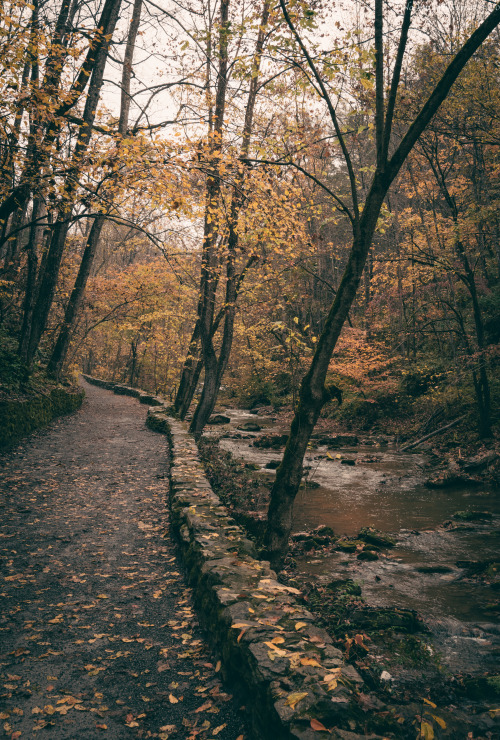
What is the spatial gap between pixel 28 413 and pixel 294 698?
914 cm

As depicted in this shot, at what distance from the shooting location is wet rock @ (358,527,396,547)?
21.6ft

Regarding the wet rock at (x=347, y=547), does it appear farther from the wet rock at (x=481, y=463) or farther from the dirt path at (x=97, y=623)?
the wet rock at (x=481, y=463)

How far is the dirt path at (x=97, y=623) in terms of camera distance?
2486 mm

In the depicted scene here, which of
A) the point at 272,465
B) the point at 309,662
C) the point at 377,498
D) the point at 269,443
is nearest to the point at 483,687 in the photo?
the point at 309,662

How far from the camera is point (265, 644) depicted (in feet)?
8.20

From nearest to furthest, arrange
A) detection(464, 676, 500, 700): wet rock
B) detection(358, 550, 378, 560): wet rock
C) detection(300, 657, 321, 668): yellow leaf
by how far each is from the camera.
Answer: detection(300, 657, 321, 668): yellow leaf < detection(464, 676, 500, 700): wet rock < detection(358, 550, 378, 560): wet rock

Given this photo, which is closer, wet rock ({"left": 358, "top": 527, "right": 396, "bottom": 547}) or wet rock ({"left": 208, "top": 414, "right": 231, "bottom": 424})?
wet rock ({"left": 358, "top": 527, "right": 396, "bottom": 547})

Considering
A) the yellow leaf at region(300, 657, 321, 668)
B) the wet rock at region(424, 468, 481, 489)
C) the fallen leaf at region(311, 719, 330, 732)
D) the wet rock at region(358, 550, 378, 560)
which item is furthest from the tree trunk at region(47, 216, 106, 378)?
the fallen leaf at region(311, 719, 330, 732)

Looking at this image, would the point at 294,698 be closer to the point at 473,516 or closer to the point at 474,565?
the point at 474,565

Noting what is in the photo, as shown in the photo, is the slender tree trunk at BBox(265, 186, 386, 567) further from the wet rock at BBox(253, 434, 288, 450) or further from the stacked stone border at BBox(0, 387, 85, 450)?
the wet rock at BBox(253, 434, 288, 450)

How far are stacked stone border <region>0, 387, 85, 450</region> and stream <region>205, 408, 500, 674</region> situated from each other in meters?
5.17

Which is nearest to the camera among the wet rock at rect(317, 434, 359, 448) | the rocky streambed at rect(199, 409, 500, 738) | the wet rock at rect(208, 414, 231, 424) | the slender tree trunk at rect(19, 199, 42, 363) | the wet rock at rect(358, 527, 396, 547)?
the rocky streambed at rect(199, 409, 500, 738)

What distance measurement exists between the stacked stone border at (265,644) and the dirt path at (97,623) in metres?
0.24

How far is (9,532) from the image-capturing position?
4.90 metres
